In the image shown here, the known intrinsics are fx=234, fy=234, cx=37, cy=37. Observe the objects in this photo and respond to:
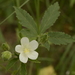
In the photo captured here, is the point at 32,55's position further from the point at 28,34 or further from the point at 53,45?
the point at 53,45

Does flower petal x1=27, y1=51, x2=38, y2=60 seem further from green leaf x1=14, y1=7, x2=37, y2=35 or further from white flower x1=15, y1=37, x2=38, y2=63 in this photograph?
green leaf x1=14, y1=7, x2=37, y2=35

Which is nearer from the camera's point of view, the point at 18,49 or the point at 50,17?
the point at 18,49

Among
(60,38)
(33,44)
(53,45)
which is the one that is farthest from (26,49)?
(53,45)

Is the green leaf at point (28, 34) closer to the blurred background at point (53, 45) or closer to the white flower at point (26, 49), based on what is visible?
the white flower at point (26, 49)

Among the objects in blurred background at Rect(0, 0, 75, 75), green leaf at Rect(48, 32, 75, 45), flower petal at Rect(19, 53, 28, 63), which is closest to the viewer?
flower petal at Rect(19, 53, 28, 63)

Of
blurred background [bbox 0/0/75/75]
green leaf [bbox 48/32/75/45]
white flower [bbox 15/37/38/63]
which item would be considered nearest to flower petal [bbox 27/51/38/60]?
white flower [bbox 15/37/38/63]

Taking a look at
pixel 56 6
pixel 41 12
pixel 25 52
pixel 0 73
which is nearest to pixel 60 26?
pixel 41 12

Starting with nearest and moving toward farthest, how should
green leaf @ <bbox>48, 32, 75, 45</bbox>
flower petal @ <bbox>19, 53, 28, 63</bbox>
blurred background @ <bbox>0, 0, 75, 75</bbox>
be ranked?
flower petal @ <bbox>19, 53, 28, 63</bbox>, green leaf @ <bbox>48, 32, 75, 45</bbox>, blurred background @ <bbox>0, 0, 75, 75</bbox>
